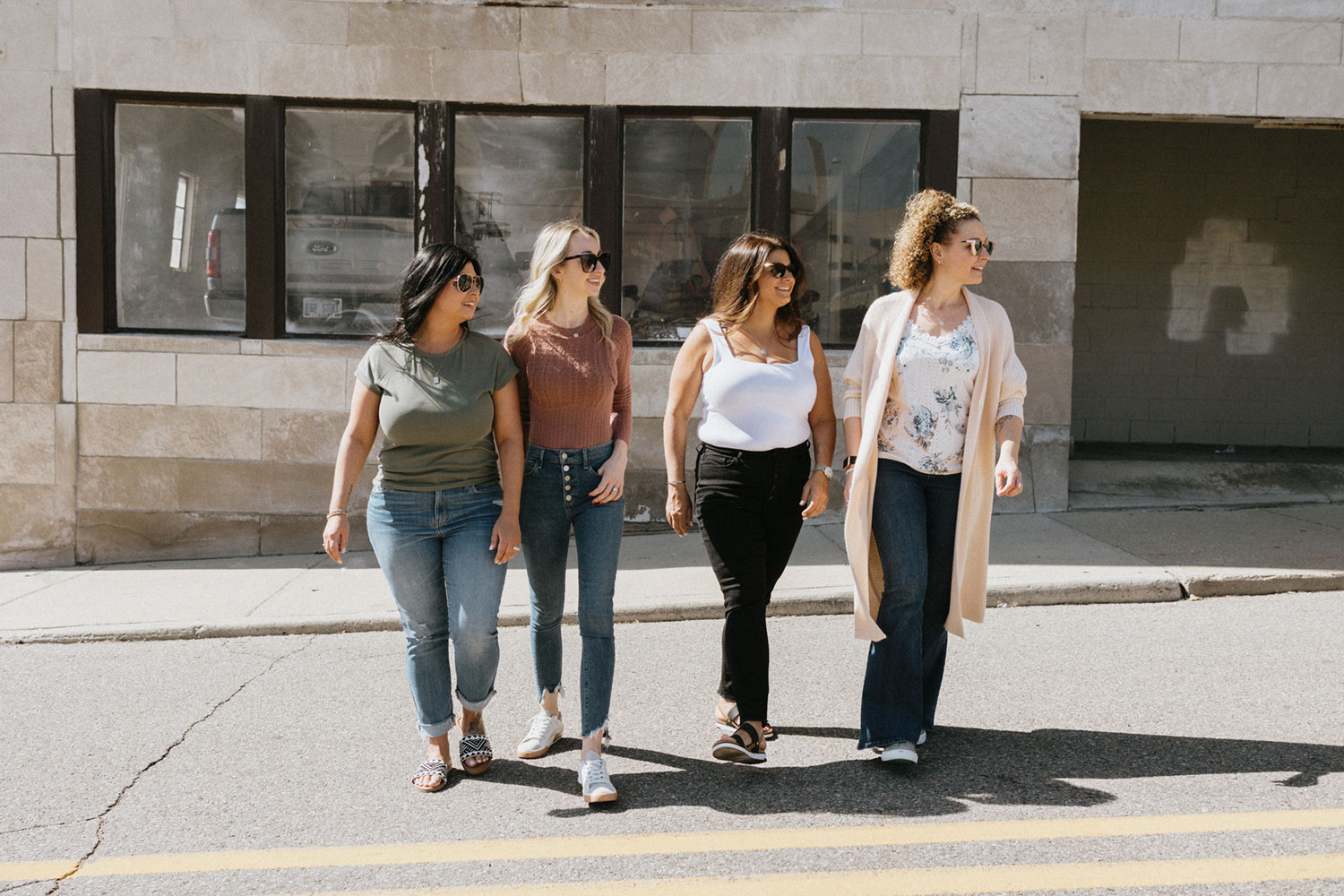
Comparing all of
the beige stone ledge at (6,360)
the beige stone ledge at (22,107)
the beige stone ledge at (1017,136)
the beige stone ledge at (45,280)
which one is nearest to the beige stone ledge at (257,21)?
the beige stone ledge at (22,107)

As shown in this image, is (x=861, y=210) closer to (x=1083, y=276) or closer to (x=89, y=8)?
(x=1083, y=276)

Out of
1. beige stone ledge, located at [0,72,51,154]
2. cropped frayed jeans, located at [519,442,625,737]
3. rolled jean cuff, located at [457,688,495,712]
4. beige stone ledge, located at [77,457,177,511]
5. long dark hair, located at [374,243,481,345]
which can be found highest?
beige stone ledge, located at [0,72,51,154]

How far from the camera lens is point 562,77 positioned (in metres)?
8.36

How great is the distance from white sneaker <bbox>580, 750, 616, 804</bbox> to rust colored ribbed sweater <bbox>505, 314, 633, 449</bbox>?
1.10 meters

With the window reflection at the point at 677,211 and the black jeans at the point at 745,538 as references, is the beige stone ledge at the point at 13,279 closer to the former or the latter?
the window reflection at the point at 677,211

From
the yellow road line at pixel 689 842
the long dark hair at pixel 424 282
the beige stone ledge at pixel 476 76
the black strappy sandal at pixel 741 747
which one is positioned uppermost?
the beige stone ledge at pixel 476 76

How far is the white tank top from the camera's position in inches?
160

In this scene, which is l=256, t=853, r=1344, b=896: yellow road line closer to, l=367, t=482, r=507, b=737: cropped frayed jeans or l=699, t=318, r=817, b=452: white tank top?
l=367, t=482, r=507, b=737: cropped frayed jeans

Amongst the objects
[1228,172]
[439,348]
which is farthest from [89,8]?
[1228,172]

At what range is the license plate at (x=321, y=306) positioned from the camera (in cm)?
867

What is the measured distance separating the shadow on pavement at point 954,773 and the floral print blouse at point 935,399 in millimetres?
1089

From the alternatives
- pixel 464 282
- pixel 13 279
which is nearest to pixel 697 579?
pixel 464 282

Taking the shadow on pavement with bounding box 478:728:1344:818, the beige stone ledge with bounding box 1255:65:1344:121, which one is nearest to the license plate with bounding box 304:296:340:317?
the shadow on pavement with bounding box 478:728:1344:818

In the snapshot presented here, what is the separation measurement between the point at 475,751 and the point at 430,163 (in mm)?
5679
